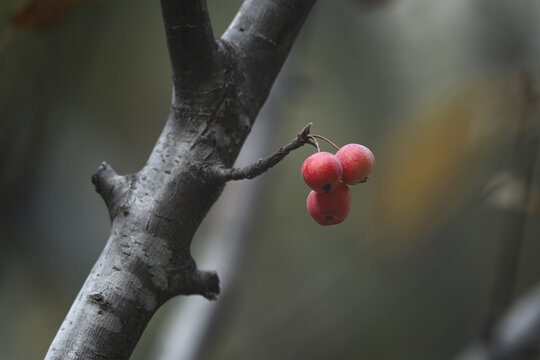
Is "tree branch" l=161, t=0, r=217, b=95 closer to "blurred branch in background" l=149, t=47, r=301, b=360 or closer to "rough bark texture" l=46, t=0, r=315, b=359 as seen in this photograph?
"rough bark texture" l=46, t=0, r=315, b=359

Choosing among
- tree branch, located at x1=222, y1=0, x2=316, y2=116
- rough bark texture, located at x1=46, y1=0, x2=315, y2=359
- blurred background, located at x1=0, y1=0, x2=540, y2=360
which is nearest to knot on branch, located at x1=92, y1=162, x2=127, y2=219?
rough bark texture, located at x1=46, y1=0, x2=315, y2=359

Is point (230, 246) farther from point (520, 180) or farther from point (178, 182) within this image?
point (178, 182)

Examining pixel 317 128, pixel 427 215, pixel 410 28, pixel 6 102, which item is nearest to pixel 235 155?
pixel 427 215

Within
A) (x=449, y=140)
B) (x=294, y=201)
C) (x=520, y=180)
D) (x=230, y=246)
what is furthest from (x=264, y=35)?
(x=294, y=201)

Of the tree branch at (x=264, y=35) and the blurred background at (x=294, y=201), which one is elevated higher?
the blurred background at (x=294, y=201)

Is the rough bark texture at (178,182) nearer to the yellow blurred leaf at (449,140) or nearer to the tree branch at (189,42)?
the tree branch at (189,42)

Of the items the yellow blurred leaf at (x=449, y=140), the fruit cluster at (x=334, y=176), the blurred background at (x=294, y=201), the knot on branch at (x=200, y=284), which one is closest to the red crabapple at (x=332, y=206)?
the fruit cluster at (x=334, y=176)
